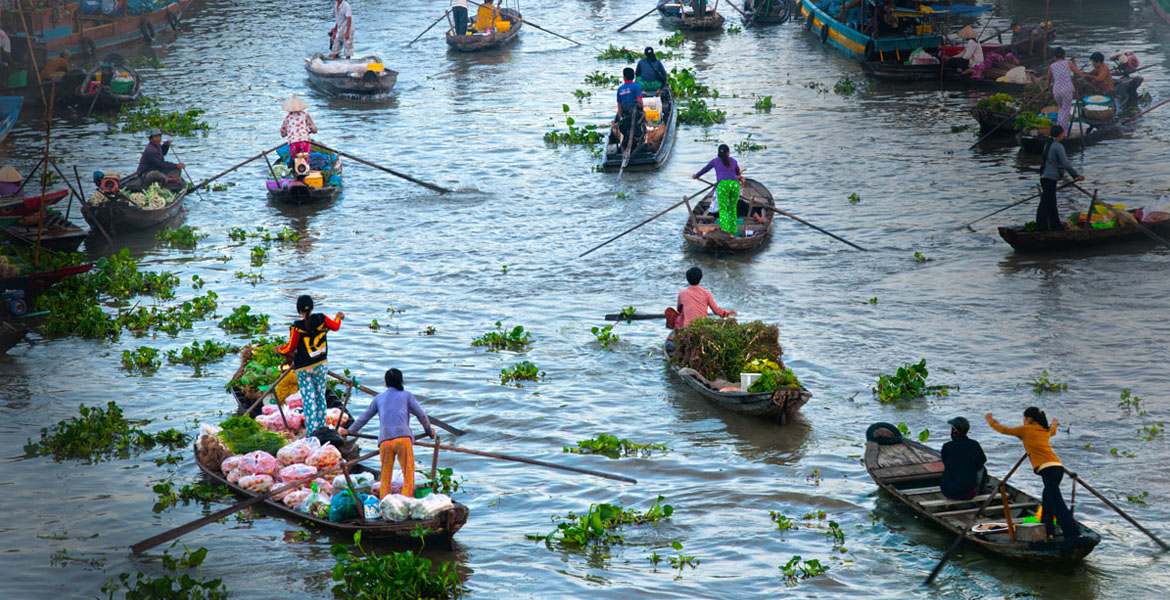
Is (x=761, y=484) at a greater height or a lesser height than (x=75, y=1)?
lesser

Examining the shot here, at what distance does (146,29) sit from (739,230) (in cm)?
2753

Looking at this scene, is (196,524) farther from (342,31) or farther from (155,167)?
(342,31)

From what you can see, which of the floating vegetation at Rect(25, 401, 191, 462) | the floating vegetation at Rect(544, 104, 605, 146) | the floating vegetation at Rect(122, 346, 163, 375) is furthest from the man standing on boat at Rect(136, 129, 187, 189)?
the floating vegetation at Rect(25, 401, 191, 462)

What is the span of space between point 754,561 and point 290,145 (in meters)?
15.3

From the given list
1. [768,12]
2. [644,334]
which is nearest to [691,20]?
[768,12]

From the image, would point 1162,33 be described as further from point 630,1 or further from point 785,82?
point 630,1

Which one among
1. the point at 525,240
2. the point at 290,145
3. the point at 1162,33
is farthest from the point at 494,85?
the point at 1162,33

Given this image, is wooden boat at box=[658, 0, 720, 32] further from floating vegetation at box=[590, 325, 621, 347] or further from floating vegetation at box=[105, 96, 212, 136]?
floating vegetation at box=[590, 325, 621, 347]

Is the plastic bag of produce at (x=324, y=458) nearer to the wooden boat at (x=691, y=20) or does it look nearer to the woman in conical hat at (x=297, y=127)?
the woman in conical hat at (x=297, y=127)

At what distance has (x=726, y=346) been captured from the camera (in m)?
13.0

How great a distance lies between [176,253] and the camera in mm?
19500

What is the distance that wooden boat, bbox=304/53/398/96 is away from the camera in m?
30.5

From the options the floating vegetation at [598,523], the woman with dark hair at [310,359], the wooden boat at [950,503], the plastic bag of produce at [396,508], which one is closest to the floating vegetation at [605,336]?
the woman with dark hair at [310,359]

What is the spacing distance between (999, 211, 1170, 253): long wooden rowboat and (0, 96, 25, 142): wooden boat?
71.1ft
